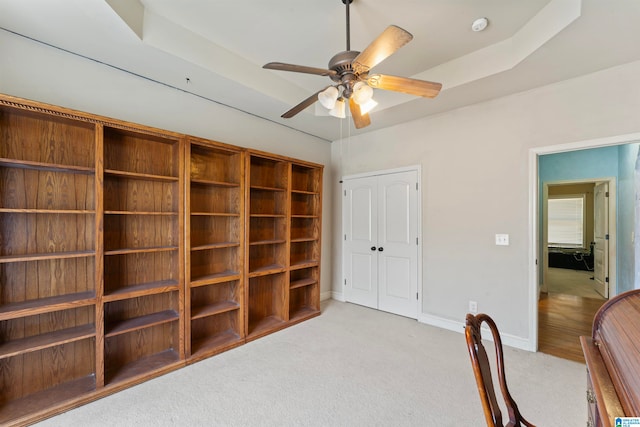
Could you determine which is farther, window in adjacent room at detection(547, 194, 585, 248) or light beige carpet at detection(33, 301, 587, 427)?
window in adjacent room at detection(547, 194, 585, 248)

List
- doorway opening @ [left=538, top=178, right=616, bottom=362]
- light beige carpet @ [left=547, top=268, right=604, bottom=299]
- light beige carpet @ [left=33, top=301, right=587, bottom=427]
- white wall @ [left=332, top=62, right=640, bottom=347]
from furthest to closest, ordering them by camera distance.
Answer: light beige carpet @ [left=547, top=268, right=604, bottom=299] < doorway opening @ [left=538, top=178, right=616, bottom=362] < white wall @ [left=332, top=62, right=640, bottom=347] < light beige carpet @ [left=33, top=301, right=587, bottom=427]

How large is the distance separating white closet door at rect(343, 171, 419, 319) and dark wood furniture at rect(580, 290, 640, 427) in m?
2.41

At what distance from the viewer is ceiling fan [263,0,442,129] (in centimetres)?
146

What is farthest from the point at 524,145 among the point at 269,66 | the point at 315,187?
the point at 269,66

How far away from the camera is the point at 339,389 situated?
2145 millimetres

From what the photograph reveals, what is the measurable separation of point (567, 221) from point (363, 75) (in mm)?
9143

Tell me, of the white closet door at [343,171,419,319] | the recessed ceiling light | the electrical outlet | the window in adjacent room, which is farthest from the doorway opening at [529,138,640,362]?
the window in adjacent room

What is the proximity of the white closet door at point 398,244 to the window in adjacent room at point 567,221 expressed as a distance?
6.84 meters

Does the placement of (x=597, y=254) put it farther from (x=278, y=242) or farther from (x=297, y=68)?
(x=297, y=68)

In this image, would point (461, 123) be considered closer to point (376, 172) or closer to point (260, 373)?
point (376, 172)

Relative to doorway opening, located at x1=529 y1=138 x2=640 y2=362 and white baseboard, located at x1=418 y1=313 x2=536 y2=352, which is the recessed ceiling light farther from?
white baseboard, located at x1=418 y1=313 x2=536 y2=352

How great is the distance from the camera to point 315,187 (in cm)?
377

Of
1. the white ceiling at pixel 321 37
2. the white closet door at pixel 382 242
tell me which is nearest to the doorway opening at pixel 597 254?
the white ceiling at pixel 321 37

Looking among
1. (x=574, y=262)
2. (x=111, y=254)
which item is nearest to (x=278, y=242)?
(x=111, y=254)
